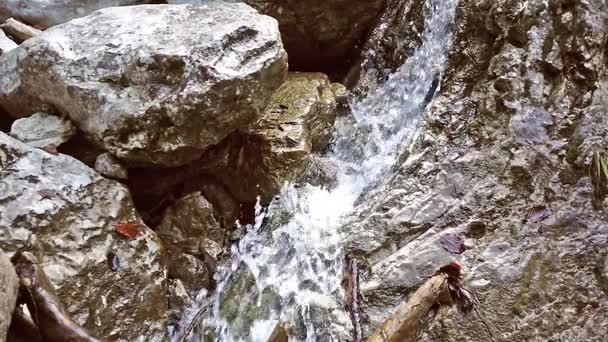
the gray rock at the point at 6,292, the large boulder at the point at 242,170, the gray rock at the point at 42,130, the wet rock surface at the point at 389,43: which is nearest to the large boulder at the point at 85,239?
the gray rock at the point at 42,130

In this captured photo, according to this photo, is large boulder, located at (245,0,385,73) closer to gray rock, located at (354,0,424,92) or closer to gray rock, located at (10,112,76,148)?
gray rock, located at (354,0,424,92)

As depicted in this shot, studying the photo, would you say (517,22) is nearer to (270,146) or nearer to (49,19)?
(270,146)

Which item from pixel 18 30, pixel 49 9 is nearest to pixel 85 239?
pixel 18 30

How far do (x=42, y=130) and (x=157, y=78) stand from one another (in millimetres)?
1046

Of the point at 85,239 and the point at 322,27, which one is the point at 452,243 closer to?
the point at 85,239

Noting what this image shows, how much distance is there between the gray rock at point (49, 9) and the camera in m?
6.32

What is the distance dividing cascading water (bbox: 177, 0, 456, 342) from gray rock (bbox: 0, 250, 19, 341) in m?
1.66

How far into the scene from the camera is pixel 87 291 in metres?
3.56

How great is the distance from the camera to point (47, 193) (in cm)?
368

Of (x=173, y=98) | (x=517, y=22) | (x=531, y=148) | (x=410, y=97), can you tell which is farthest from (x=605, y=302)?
(x=173, y=98)

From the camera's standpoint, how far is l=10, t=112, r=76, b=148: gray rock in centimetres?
411

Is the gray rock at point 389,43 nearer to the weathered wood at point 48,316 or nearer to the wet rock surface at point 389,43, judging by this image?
the wet rock surface at point 389,43

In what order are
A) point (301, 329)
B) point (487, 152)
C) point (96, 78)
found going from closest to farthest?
1. point (301, 329)
2. point (487, 152)
3. point (96, 78)

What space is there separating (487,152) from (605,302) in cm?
120
